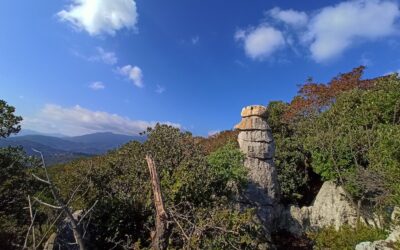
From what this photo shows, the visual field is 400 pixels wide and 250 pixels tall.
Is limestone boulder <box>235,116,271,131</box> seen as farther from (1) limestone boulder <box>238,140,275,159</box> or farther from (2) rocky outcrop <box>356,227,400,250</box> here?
(2) rocky outcrop <box>356,227,400,250</box>

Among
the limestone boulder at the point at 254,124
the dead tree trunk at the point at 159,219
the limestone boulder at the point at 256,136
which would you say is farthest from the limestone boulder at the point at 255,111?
the dead tree trunk at the point at 159,219

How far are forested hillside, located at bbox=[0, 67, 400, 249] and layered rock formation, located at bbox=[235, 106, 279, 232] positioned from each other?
118cm

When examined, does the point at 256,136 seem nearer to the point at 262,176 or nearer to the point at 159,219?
the point at 262,176

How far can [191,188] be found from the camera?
11.7 m

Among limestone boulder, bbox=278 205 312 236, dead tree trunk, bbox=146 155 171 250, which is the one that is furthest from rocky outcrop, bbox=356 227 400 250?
limestone boulder, bbox=278 205 312 236

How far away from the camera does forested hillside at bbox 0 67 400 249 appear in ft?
33.5

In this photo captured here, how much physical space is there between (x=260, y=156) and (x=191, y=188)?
5.46 m

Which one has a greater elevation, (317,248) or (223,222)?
(223,222)

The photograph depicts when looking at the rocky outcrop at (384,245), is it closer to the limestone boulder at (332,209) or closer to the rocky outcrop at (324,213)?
the rocky outcrop at (324,213)

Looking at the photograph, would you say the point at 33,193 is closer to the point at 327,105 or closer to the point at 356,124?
the point at 356,124

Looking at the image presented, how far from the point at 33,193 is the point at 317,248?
994cm

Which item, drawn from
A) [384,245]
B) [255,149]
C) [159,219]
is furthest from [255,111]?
[159,219]

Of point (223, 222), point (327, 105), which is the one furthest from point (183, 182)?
point (327, 105)

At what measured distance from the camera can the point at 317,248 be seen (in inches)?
498
